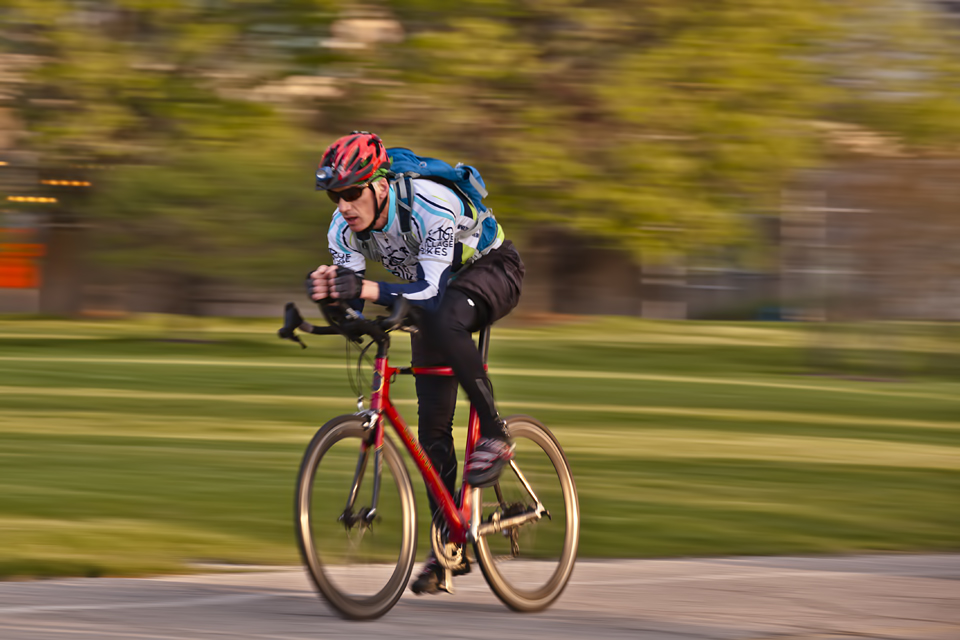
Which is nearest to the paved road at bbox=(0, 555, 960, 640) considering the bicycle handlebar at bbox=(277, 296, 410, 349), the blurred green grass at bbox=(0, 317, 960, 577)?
the blurred green grass at bbox=(0, 317, 960, 577)

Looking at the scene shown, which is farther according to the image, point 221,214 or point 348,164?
point 221,214

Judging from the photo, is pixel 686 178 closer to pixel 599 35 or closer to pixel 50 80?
pixel 599 35

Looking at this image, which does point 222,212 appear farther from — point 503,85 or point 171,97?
point 503,85

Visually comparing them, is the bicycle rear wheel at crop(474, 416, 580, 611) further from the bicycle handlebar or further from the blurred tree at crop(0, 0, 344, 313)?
the blurred tree at crop(0, 0, 344, 313)

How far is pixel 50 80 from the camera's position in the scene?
23.5 meters

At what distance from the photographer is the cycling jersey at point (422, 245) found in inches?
210

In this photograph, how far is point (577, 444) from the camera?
12188 millimetres

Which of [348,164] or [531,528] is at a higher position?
[348,164]

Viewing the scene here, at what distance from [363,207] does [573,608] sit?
1.72 metres

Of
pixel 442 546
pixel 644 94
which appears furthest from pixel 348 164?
pixel 644 94

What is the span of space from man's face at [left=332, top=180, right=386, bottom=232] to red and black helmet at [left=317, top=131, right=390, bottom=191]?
0.08 meters

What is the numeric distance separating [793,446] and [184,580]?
712cm

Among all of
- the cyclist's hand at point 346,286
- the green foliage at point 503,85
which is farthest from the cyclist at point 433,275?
the green foliage at point 503,85

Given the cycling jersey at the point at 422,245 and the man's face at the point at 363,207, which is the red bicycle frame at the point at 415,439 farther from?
the man's face at the point at 363,207
